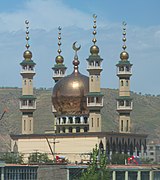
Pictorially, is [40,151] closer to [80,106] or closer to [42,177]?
[80,106]

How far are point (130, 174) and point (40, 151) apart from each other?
17.6 metres

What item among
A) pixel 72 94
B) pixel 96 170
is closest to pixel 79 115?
pixel 72 94

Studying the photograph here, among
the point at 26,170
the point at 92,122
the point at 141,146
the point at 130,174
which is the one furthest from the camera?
the point at 141,146

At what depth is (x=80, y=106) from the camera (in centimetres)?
11794

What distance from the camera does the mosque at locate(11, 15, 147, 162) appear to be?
114 m

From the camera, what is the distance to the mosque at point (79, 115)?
11356cm

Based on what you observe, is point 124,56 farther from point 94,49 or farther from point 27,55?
point 27,55

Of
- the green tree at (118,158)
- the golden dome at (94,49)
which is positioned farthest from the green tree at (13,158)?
the golden dome at (94,49)

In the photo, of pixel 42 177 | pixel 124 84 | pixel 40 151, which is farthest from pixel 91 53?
pixel 42 177

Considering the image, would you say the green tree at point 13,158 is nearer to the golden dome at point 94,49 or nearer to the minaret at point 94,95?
the minaret at point 94,95

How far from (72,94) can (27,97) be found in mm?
5578

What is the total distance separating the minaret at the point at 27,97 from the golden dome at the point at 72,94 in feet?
9.77

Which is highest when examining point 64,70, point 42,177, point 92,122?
point 64,70

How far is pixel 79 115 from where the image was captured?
117562 millimetres
